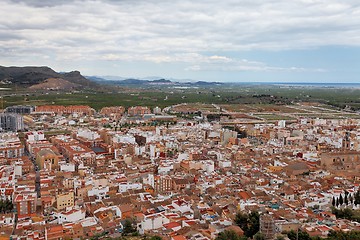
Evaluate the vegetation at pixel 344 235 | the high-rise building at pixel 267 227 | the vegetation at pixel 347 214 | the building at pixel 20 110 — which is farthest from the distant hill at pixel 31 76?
the vegetation at pixel 344 235

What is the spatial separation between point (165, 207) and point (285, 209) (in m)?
4.06

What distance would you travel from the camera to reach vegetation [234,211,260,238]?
1159 centimetres

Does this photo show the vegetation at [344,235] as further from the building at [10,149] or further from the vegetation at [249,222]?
the building at [10,149]

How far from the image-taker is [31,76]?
293 feet

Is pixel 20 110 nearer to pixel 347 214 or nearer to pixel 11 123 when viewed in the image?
pixel 11 123

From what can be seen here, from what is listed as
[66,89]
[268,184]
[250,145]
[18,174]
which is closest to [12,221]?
[18,174]

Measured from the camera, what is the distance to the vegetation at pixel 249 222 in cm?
1159

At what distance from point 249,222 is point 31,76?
8613cm

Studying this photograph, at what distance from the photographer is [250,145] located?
26.3 m

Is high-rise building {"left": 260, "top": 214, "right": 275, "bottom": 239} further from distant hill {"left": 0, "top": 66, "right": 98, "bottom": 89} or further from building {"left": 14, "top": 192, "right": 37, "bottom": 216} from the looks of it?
distant hill {"left": 0, "top": 66, "right": 98, "bottom": 89}

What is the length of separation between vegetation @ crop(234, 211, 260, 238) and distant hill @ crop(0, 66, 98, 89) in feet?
252

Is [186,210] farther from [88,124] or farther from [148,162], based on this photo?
[88,124]

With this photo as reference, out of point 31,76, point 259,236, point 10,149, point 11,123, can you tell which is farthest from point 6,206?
point 31,76

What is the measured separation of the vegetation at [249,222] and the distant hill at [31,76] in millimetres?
76848
